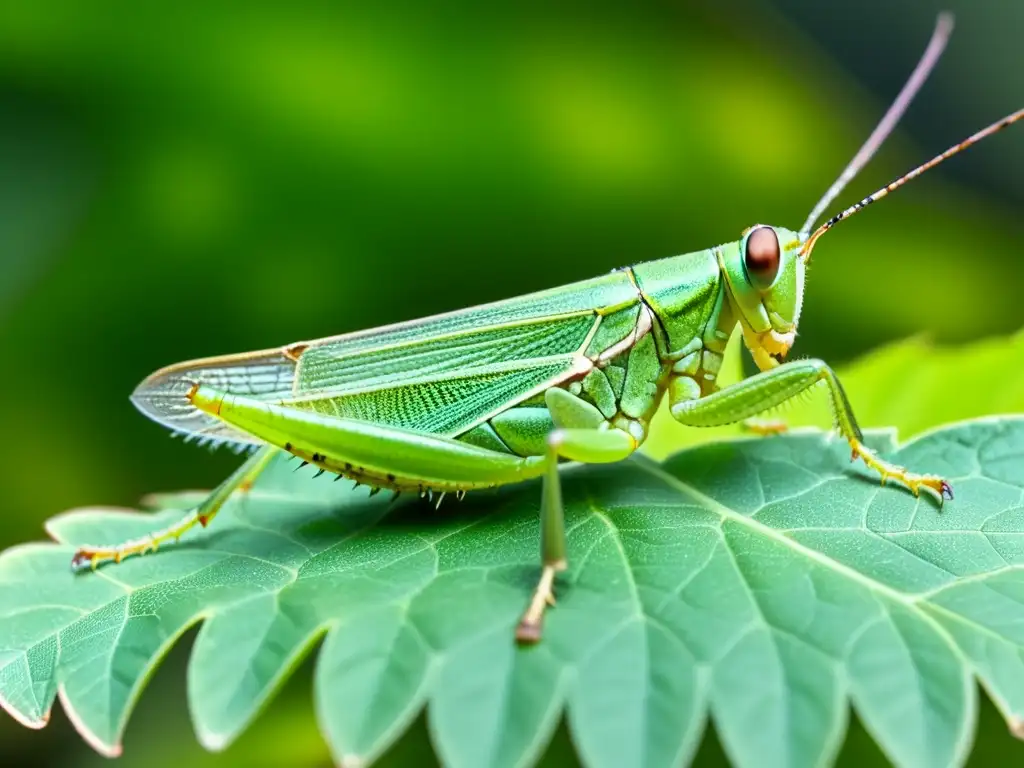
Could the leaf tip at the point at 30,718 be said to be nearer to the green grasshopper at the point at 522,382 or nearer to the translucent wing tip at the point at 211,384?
the green grasshopper at the point at 522,382

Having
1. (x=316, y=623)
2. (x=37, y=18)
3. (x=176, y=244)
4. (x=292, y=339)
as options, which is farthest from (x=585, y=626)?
(x=37, y=18)

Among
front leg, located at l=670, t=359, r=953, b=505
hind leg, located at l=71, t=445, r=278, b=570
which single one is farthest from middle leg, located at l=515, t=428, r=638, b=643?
hind leg, located at l=71, t=445, r=278, b=570

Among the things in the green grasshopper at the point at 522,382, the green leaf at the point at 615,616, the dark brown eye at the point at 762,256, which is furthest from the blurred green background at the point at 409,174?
the dark brown eye at the point at 762,256

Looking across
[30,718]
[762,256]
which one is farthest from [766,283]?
[30,718]

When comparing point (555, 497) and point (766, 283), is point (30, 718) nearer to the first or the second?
point (555, 497)

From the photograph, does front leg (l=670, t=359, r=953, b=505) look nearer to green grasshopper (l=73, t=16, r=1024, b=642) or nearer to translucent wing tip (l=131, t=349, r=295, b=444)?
green grasshopper (l=73, t=16, r=1024, b=642)

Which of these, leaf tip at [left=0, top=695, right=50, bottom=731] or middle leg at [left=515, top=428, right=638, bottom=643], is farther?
leaf tip at [left=0, top=695, right=50, bottom=731]
